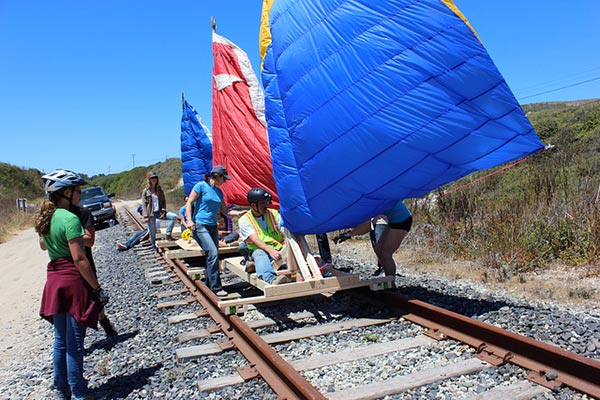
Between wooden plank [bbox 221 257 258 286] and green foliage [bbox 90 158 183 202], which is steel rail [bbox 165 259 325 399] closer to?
wooden plank [bbox 221 257 258 286]

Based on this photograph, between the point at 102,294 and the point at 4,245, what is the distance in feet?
59.6

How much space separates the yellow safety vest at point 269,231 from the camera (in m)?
6.27

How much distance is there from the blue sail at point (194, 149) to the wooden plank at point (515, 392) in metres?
8.18

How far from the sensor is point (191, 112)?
1112 centimetres

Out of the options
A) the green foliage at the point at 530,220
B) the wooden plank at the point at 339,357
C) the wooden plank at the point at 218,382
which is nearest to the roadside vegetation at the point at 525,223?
the green foliage at the point at 530,220

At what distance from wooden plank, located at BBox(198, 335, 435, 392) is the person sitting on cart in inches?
66.8

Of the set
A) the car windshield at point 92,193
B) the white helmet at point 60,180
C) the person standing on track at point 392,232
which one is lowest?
the person standing on track at point 392,232

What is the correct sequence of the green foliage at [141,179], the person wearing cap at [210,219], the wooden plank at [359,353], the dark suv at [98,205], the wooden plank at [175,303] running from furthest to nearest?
the green foliage at [141,179]
the dark suv at [98,205]
the person wearing cap at [210,219]
the wooden plank at [175,303]
the wooden plank at [359,353]

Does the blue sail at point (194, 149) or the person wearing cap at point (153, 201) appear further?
the person wearing cap at point (153, 201)

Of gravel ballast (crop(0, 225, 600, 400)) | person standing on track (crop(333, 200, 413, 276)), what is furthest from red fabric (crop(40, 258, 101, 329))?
person standing on track (crop(333, 200, 413, 276))

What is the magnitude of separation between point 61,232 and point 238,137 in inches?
164

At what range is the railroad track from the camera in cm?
337

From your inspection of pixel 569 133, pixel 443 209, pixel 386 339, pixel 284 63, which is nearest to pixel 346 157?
pixel 284 63

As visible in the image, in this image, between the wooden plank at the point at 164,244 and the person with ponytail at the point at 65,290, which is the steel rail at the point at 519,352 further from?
the wooden plank at the point at 164,244
